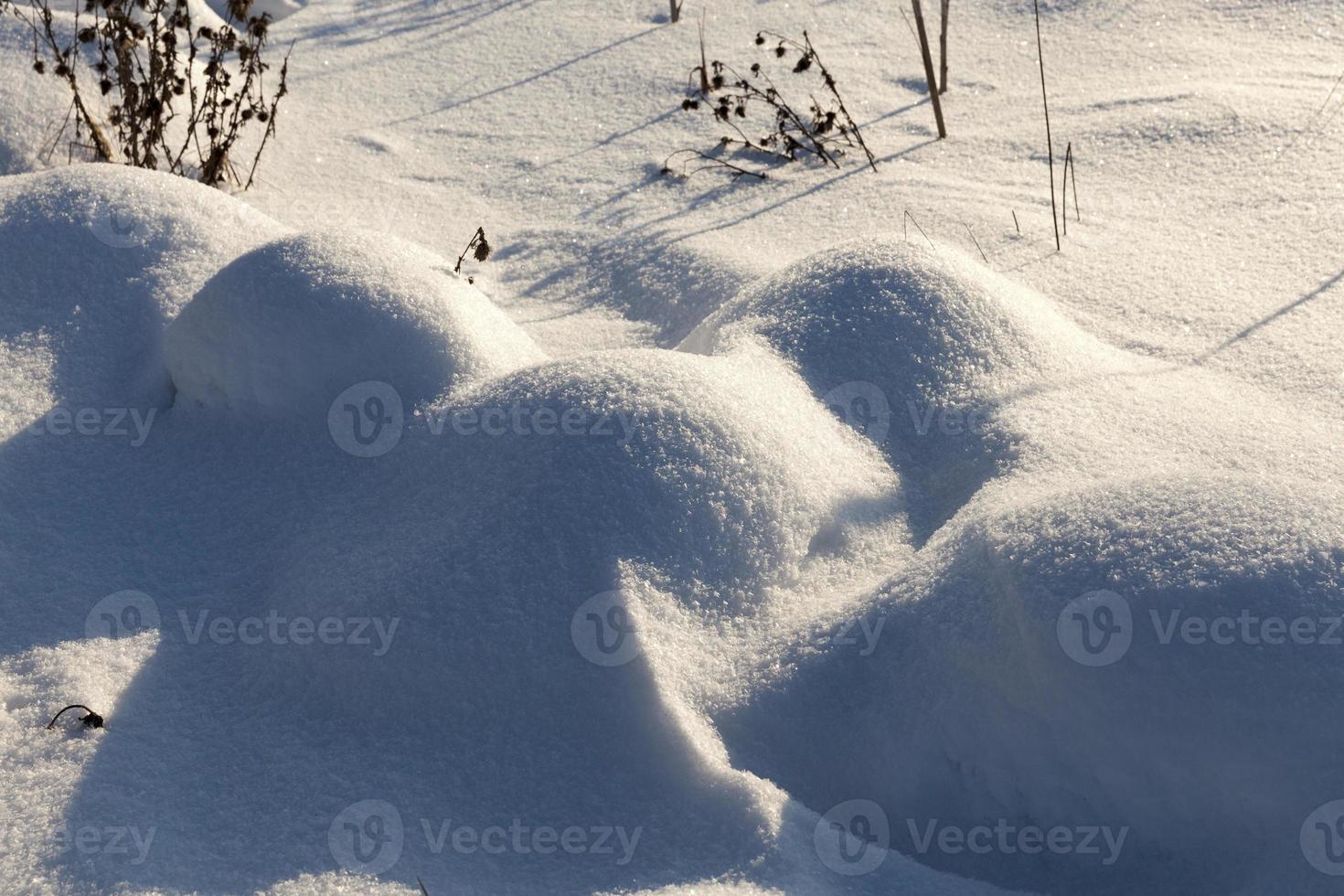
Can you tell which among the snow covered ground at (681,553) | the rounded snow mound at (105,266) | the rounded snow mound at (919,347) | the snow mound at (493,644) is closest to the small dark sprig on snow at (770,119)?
the snow covered ground at (681,553)

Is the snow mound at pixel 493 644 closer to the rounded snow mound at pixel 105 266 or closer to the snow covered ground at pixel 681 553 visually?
the snow covered ground at pixel 681 553

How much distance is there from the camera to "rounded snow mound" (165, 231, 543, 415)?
2.64m

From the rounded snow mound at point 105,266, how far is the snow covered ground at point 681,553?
0.5 inches

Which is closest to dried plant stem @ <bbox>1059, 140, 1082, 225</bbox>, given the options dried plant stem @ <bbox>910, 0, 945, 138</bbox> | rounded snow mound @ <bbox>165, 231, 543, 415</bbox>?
dried plant stem @ <bbox>910, 0, 945, 138</bbox>

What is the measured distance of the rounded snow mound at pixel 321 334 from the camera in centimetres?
264

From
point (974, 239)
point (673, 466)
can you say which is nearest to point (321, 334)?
point (673, 466)

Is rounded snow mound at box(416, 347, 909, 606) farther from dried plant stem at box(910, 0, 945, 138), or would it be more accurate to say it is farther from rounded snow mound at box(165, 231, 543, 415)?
dried plant stem at box(910, 0, 945, 138)

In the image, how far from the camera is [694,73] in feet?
16.8

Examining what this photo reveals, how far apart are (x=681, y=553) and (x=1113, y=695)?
0.76 meters

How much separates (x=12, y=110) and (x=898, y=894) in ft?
13.1

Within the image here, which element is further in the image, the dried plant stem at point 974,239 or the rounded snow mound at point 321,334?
the dried plant stem at point 974,239

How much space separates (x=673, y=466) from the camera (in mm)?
2207

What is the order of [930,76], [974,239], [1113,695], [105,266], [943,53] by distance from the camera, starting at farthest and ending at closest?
[943,53] < [930,76] < [974,239] < [105,266] < [1113,695]

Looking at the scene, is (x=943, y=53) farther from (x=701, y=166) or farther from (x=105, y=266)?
(x=105, y=266)
